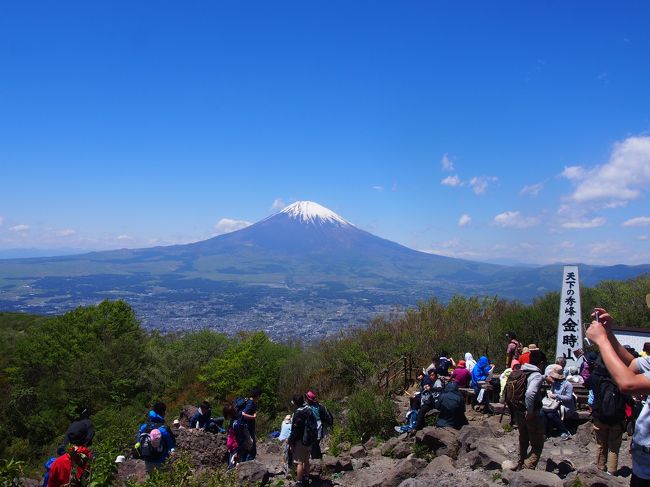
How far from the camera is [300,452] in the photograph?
22.2 ft

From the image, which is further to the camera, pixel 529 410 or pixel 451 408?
pixel 451 408

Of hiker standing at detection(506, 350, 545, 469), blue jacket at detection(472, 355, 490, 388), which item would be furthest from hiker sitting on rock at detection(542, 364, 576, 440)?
blue jacket at detection(472, 355, 490, 388)

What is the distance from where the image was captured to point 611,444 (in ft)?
19.4

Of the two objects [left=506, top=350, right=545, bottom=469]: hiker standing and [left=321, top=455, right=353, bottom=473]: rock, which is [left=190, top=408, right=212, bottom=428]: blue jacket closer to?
[left=321, top=455, right=353, bottom=473]: rock

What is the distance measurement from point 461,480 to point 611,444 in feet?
6.89

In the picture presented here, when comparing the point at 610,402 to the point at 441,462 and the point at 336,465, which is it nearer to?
the point at 441,462

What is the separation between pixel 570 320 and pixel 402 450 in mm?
5296

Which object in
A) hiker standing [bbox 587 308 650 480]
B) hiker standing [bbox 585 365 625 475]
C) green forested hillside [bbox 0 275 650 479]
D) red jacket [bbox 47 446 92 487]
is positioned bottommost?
green forested hillside [bbox 0 275 650 479]

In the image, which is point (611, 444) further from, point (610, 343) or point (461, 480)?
point (610, 343)

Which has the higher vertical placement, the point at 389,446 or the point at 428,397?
the point at 428,397

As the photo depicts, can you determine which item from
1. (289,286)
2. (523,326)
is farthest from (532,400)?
(289,286)

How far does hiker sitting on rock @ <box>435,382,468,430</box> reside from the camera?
27.3ft

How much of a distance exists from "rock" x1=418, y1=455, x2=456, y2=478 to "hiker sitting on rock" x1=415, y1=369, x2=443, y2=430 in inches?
69.5

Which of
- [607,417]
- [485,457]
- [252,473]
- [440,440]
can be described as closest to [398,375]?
[440,440]
